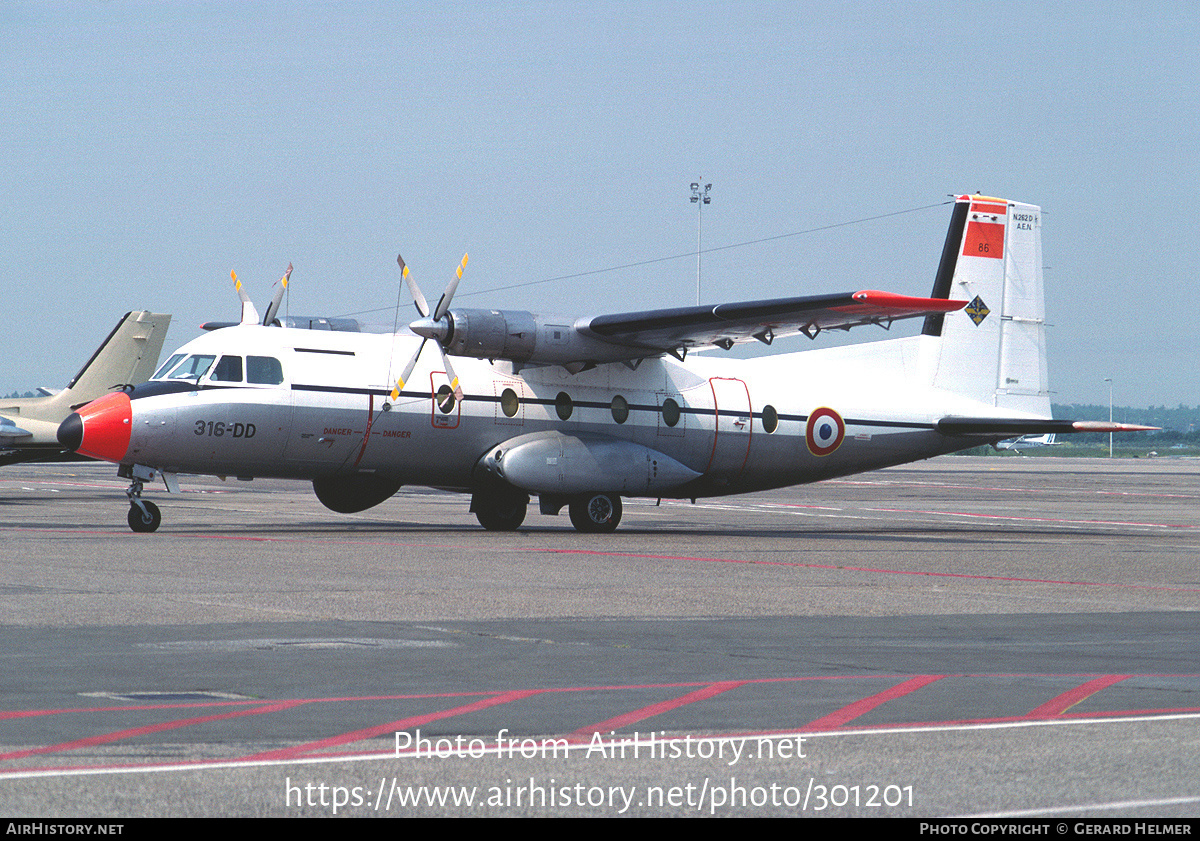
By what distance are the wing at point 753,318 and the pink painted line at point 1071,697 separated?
1485 centimetres

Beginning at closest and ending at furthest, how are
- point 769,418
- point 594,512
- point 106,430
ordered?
1. point 106,430
2. point 594,512
3. point 769,418

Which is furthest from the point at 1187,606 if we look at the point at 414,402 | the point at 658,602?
the point at 414,402

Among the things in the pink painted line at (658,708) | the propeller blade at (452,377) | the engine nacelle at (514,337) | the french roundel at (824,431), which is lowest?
the pink painted line at (658,708)

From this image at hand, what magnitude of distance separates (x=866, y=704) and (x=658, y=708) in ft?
4.06

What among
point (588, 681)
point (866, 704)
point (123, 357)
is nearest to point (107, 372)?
point (123, 357)

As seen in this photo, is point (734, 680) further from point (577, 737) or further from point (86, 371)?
point (86, 371)

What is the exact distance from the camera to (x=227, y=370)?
24.0m

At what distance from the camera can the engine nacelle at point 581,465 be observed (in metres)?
25.2

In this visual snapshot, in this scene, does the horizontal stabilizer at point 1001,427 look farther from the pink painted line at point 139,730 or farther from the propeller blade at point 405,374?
the pink painted line at point 139,730

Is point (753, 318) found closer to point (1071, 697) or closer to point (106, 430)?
point (106, 430)

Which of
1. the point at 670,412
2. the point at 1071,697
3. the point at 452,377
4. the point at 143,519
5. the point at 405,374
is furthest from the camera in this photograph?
the point at 670,412

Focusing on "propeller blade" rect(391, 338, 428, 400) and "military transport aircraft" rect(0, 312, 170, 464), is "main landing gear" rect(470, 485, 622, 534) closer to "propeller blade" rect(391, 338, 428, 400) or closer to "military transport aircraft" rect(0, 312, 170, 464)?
"propeller blade" rect(391, 338, 428, 400)

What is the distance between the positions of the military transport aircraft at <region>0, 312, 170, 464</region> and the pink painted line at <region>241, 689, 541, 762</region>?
29609 millimetres

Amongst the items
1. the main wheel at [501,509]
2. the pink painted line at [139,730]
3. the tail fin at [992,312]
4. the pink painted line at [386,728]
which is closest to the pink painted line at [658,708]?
the pink painted line at [386,728]
